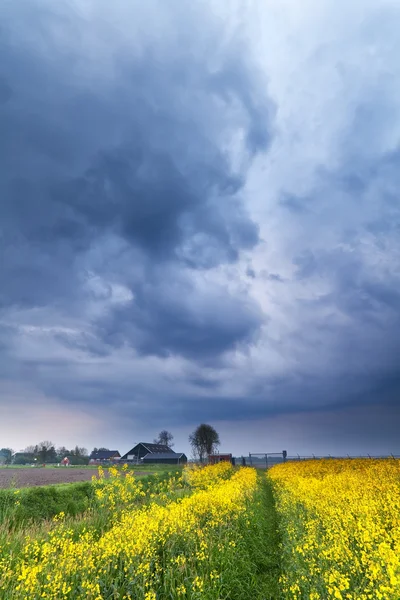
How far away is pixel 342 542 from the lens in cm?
697

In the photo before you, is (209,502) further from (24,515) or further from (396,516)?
(24,515)

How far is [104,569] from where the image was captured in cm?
696

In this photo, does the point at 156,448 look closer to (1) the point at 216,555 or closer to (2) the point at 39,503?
(2) the point at 39,503

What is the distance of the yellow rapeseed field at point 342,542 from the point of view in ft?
17.6

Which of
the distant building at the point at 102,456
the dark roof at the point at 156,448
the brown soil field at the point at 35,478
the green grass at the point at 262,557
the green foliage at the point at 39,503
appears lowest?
the green grass at the point at 262,557

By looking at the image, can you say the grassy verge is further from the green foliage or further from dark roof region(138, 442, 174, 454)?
dark roof region(138, 442, 174, 454)

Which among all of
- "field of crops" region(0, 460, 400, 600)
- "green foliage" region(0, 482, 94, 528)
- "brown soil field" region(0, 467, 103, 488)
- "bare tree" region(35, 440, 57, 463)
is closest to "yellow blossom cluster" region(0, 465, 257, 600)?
"field of crops" region(0, 460, 400, 600)

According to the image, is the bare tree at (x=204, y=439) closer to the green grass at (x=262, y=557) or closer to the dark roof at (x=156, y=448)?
the dark roof at (x=156, y=448)

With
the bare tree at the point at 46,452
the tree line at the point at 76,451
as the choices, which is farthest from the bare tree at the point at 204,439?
the bare tree at the point at 46,452

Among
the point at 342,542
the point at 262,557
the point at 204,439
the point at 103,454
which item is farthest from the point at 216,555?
the point at 103,454

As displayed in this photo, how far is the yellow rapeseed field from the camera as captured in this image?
5.36 metres

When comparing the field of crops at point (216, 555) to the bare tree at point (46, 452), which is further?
the bare tree at point (46, 452)

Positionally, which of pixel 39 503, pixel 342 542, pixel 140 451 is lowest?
pixel 39 503

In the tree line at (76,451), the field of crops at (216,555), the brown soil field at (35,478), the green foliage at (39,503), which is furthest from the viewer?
the tree line at (76,451)
